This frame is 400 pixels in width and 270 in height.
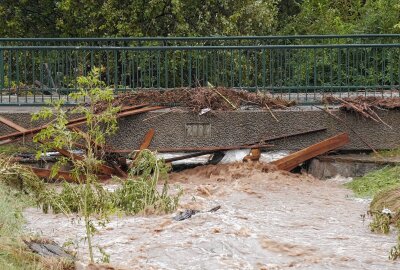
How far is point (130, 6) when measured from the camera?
2866 cm

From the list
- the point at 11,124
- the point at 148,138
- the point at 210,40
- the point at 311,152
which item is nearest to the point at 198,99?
the point at 148,138

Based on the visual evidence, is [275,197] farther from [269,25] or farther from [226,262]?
[269,25]

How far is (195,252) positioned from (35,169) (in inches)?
237

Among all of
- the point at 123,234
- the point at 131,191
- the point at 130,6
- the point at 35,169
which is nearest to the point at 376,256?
the point at 123,234

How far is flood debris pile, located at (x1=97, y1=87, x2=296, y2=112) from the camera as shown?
17.1m

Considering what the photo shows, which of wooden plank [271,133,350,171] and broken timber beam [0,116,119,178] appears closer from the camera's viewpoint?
Result: broken timber beam [0,116,119,178]

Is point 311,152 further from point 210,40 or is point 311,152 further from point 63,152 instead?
point 210,40

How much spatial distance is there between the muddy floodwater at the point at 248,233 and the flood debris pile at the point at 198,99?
191 centimetres

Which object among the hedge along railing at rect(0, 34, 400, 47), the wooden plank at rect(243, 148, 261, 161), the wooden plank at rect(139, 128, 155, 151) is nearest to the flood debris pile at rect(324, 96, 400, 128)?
the wooden plank at rect(243, 148, 261, 161)

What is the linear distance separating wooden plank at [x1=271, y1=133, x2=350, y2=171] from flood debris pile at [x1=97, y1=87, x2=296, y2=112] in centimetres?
96

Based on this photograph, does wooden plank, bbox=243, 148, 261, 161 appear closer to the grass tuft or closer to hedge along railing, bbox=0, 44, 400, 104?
hedge along railing, bbox=0, 44, 400, 104

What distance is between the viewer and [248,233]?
1176 cm

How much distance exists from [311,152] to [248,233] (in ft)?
17.5

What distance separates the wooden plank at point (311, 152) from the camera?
16.7 m
